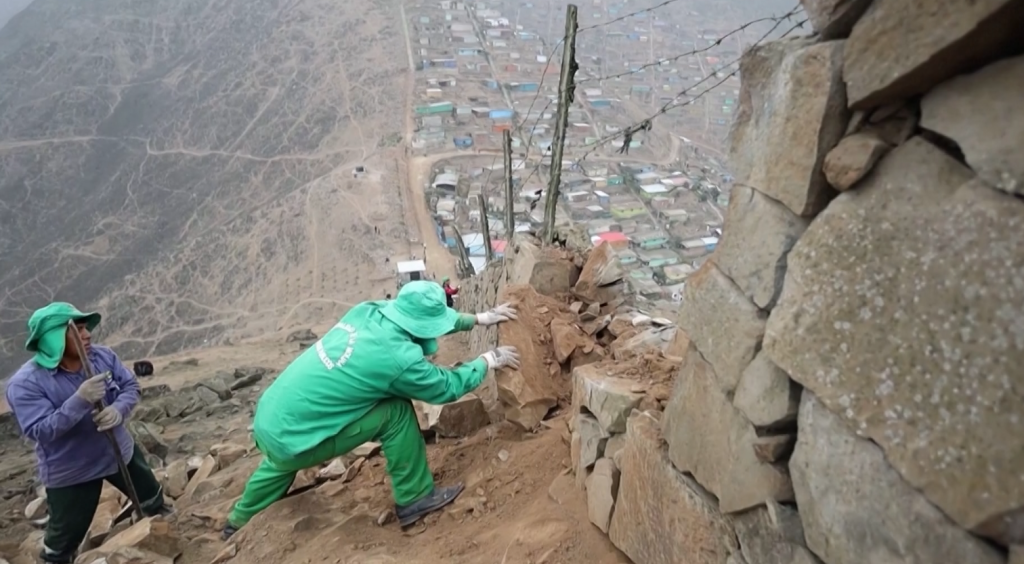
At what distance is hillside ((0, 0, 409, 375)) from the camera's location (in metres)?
27.5

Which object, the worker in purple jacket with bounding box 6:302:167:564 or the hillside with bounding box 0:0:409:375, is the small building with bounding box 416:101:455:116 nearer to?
the hillside with bounding box 0:0:409:375

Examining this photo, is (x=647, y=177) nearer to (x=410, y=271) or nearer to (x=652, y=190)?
(x=652, y=190)

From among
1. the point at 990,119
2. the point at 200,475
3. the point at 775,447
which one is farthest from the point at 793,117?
the point at 200,475

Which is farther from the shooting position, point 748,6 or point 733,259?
point 748,6

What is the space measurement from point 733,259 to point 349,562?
2.63 metres

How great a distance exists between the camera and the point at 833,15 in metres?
1.98

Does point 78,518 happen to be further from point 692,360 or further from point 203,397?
point 203,397

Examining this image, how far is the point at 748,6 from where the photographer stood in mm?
53469

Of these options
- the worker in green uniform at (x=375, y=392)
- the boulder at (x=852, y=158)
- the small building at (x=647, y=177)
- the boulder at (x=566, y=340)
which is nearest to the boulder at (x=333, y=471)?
the worker in green uniform at (x=375, y=392)

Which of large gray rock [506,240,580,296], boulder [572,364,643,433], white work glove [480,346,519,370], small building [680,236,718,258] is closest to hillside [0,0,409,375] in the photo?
small building [680,236,718,258]

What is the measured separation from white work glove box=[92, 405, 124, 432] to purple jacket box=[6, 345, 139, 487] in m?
0.06

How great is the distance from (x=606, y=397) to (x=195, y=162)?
40.0m

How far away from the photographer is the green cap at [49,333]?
4.12 m

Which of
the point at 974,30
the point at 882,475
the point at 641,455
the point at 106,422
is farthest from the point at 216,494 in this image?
the point at 974,30
